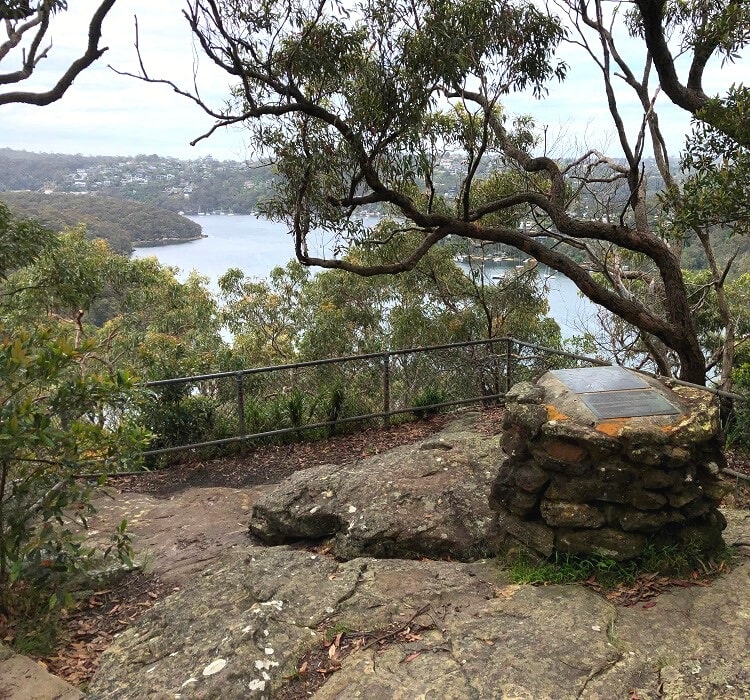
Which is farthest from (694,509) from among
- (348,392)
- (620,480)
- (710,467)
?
(348,392)

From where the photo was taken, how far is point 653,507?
364 cm

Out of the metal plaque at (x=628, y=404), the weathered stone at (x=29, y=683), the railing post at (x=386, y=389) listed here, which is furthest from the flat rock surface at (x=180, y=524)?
the metal plaque at (x=628, y=404)

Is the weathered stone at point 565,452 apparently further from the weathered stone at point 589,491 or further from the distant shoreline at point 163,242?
the distant shoreline at point 163,242

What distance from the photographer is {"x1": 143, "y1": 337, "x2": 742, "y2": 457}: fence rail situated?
7.73 metres

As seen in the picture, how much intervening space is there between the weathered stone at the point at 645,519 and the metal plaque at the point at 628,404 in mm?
571

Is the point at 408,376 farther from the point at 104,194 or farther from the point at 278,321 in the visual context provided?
the point at 104,194

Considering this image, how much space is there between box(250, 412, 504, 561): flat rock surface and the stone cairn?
580 millimetres

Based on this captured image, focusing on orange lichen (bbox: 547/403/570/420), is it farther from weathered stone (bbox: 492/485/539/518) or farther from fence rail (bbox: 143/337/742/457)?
fence rail (bbox: 143/337/742/457)

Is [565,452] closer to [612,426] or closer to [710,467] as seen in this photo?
[612,426]

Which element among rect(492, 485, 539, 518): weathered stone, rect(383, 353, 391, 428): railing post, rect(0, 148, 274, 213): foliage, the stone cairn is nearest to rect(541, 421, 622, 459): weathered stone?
the stone cairn

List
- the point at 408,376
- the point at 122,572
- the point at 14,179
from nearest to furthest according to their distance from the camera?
the point at 122,572 < the point at 408,376 < the point at 14,179

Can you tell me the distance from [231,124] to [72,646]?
5.70 meters

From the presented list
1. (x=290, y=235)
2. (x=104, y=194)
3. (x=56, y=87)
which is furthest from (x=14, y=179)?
(x=290, y=235)

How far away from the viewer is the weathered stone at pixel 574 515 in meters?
3.68
